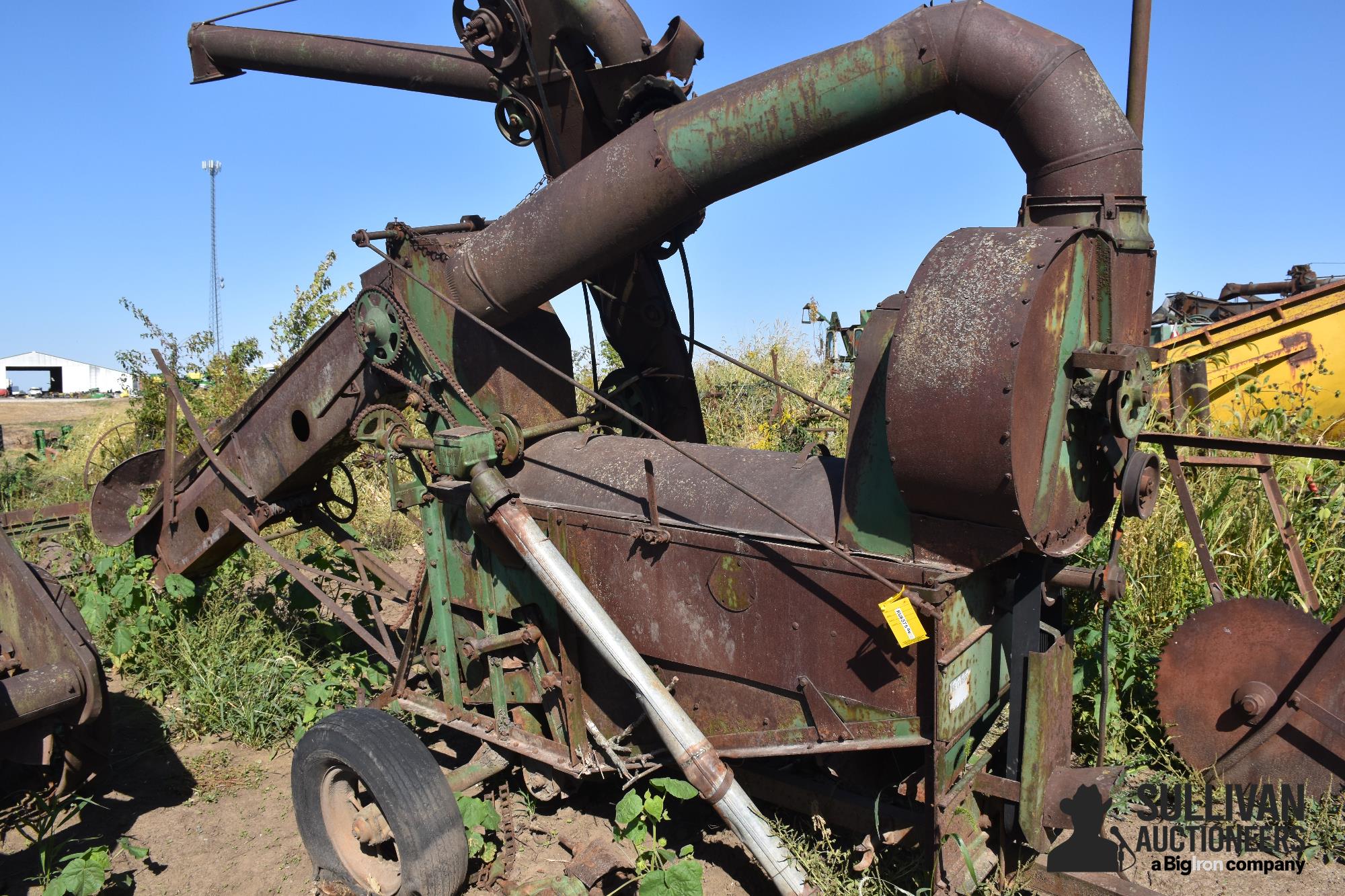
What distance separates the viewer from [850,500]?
285 centimetres

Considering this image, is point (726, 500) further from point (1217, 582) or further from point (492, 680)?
point (1217, 582)

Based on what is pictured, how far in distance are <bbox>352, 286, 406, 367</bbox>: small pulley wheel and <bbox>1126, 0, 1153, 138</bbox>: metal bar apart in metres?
3.03

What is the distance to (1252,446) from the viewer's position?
3.70 m

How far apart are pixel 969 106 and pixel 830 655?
5.93ft

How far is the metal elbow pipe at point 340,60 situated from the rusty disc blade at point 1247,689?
423 cm

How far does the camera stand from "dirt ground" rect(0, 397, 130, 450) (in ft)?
53.8

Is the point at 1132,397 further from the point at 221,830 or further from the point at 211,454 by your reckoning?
the point at 211,454

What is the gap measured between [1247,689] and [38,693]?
200 inches

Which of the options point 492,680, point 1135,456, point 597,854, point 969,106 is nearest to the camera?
point 969,106

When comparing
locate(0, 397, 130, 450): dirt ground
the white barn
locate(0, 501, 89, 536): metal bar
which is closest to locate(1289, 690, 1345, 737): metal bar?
locate(0, 501, 89, 536): metal bar

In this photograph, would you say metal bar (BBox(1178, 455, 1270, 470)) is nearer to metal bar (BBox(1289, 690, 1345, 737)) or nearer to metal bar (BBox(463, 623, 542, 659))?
metal bar (BBox(1289, 690, 1345, 737))

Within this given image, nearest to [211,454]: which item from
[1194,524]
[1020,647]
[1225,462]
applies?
[1020,647]

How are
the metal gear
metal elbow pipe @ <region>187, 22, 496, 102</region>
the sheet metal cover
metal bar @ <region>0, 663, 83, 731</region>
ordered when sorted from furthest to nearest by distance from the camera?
1. metal elbow pipe @ <region>187, 22, 496, 102</region>
2. the metal gear
3. metal bar @ <region>0, 663, 83, 731</region>
4. the sheet metal cover

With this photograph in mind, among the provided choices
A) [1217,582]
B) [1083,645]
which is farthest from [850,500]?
[1083,645]
